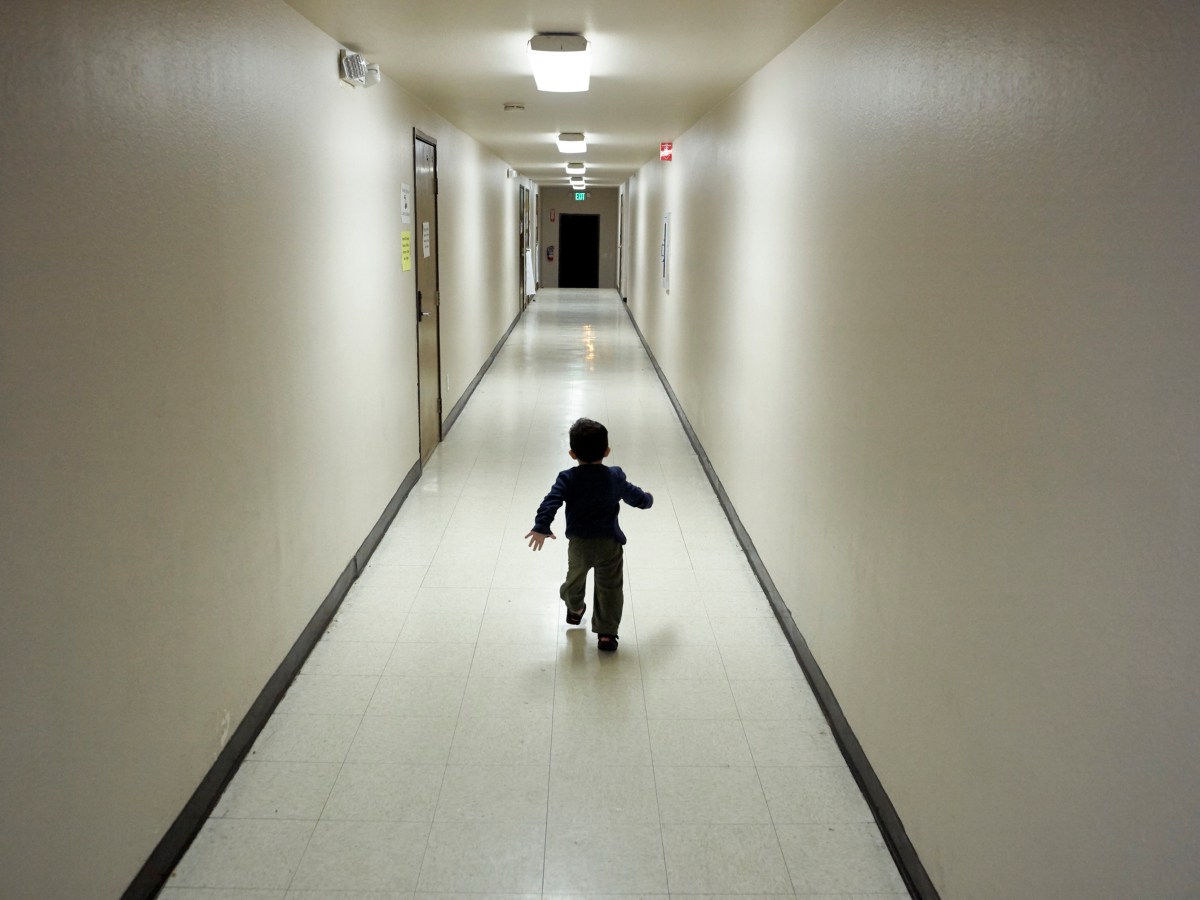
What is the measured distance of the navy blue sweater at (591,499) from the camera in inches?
149

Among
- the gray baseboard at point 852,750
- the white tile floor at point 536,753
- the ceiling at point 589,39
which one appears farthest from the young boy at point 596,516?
the ceiling at point 589,39

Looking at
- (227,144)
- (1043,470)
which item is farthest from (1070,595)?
(227,144)

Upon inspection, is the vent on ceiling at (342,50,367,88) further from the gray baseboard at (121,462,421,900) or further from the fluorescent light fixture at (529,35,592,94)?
the gray baseboard at (121,462,421,900)

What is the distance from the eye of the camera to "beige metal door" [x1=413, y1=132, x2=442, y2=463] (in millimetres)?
6621

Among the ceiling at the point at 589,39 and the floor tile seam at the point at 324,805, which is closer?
the floor tile seam at the point at 324,805

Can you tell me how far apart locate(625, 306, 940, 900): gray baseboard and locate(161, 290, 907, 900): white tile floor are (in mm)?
43

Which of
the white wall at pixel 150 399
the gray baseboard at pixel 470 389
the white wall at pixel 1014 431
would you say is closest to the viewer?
the white wall at pixel 1014 431

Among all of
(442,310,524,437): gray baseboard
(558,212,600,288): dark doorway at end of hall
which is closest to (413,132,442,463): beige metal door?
(442,310,524,437): gray baseboard

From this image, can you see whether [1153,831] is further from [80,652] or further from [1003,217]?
A: [80,652]

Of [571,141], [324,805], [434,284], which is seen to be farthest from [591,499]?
[571,141]

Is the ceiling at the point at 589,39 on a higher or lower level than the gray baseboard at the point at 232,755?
higher

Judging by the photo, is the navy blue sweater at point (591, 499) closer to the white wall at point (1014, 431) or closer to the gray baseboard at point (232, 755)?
the white wall at point (1014, 431)

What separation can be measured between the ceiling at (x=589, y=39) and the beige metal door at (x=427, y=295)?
46 centimetres

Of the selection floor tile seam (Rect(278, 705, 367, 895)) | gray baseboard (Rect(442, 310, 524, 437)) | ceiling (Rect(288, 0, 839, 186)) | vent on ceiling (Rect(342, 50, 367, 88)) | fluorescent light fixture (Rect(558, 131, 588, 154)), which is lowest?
floor tile seam (Rect(278, 705, 367, 895))
